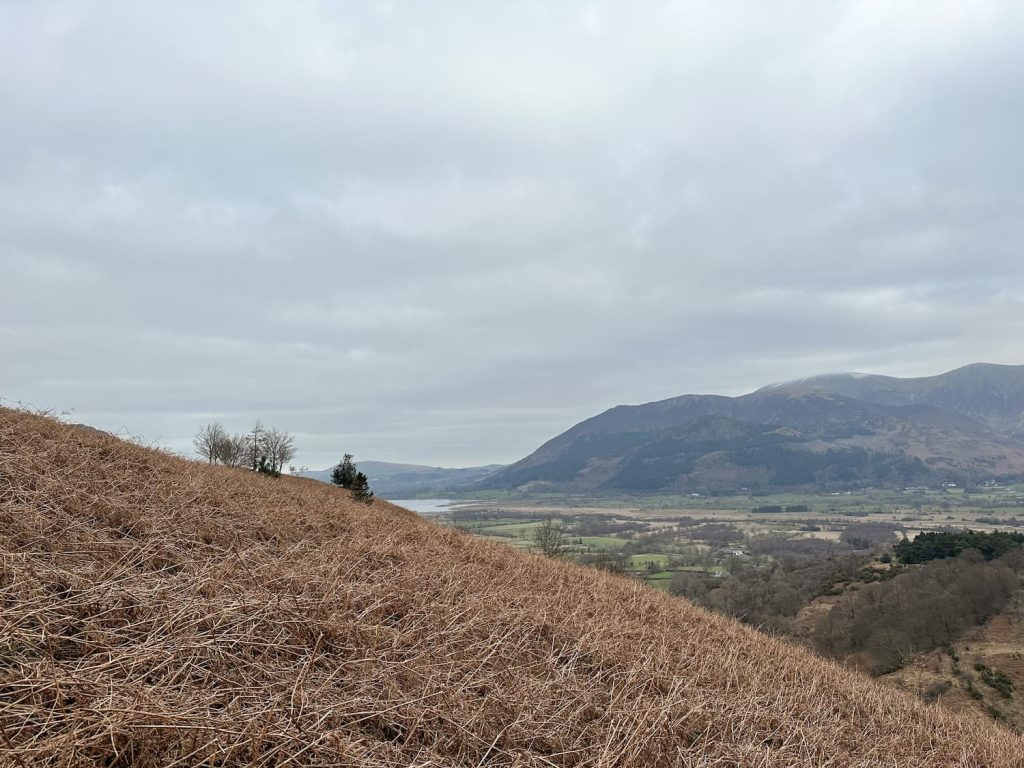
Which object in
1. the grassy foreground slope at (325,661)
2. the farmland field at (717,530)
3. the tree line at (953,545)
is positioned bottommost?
the farmland field at (717,530)

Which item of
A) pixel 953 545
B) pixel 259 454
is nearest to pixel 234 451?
pixel 259 454

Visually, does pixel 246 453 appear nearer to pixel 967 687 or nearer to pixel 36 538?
pixel 36 538

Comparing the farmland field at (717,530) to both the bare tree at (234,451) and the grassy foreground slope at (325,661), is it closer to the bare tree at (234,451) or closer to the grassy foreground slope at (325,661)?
the bare tree at (234,451)

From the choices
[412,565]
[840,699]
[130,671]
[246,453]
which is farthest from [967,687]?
[246,453]

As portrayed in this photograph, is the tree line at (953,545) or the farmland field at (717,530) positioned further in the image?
the farmland field at (717,530)

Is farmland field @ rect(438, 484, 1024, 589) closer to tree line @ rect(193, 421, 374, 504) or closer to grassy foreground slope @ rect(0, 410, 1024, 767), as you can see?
tree line @ rect(193, 421, 374, 504)

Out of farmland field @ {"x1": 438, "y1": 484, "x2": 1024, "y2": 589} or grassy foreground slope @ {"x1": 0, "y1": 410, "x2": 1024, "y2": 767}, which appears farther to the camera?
farmland field @ {"x1": 438, "y1": 484, "x2": 1024, "y2": 589}

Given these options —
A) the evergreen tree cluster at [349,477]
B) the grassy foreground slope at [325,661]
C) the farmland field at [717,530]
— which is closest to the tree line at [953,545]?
the farmland field at [717,530]

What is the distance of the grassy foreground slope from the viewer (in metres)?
3.48

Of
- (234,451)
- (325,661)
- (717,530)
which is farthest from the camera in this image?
(717,530)

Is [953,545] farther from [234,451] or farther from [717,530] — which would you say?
[717,530]

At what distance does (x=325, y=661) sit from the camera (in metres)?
4.93

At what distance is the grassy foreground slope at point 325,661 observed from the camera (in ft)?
11.4

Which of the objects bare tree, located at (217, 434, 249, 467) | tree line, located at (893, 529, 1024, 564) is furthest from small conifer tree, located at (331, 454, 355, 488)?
tree line, located at (893, 529, 1024, 564)
